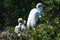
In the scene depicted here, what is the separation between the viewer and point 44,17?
29.1ft

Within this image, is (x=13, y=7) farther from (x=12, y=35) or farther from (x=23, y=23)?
(x=12, y=35)

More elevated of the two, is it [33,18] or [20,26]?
[33,18]

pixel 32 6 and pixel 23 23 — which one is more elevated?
pixel 32 6

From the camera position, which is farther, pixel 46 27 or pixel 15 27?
pixel 15 27

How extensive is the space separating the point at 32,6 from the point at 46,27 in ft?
5.75

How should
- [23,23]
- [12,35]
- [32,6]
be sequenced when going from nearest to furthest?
[12,35]
[23,23]
[32,6]

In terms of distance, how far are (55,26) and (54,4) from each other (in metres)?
0.97

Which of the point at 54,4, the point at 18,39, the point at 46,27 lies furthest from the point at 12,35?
the point at 54,4

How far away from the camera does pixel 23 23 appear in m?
8.72

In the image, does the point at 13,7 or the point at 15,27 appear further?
the point at 13,7

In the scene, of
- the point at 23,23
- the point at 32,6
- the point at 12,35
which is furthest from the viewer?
the point at 32,6

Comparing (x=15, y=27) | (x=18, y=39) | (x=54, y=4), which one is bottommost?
(x=18, y=39)

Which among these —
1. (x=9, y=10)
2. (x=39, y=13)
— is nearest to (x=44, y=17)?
(x=39, y=13)

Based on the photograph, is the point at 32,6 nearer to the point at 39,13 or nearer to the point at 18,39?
the point at 39,13
